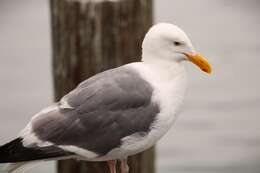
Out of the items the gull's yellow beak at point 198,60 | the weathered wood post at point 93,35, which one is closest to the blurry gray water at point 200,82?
the weathered wood post at point 93,35

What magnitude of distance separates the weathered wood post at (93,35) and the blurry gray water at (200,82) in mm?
2798

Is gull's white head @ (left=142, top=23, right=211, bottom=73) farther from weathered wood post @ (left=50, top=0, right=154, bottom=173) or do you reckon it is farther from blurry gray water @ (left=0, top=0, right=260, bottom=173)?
blurry gray water @ (left=0, top=0, right=260, bottom=173)

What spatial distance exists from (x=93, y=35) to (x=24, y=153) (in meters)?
0.59

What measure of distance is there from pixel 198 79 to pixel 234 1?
2988mm

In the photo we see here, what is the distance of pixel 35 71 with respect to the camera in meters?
8.14

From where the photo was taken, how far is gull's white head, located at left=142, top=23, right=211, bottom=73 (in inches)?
130

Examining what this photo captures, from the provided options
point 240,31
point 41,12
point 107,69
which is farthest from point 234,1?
point 107,69

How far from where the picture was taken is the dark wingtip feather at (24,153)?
3227mm

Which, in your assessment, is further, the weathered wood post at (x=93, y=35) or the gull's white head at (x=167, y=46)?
the weathered wood post at (x=93, y=35)

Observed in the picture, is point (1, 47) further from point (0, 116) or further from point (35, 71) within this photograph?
point (0, 116)

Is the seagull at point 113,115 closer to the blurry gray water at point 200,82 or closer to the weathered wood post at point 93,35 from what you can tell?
the weathered wood post at point 93,35

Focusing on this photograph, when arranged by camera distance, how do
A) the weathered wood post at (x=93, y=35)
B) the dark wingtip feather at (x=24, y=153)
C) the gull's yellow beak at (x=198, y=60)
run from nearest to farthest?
the dark wingtip feather at (x=24, y=153) → the gull's yellow beak at (x=198, y=60) → the weathered wood post at (x=93, y=35)

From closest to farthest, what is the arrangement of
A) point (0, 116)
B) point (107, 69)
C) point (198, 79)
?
point (107, 69) < point (0, 116) < point (198, 79)

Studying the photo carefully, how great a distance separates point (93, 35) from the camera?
11.5 ft
